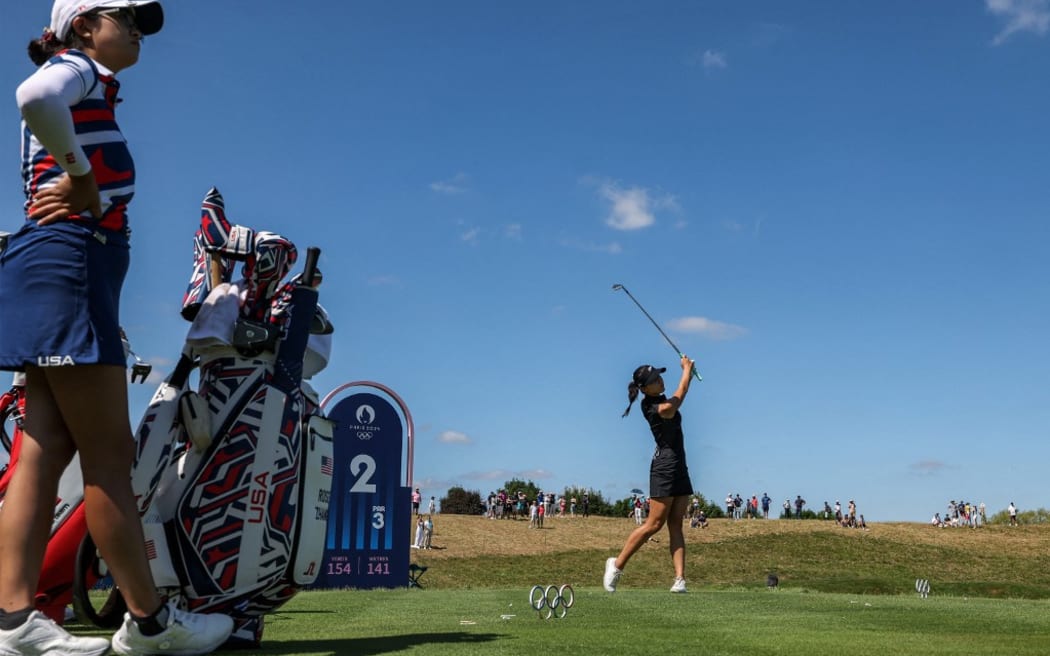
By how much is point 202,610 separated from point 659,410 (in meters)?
6.29

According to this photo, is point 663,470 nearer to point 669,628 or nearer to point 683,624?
point 683,624

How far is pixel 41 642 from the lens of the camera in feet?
11.1

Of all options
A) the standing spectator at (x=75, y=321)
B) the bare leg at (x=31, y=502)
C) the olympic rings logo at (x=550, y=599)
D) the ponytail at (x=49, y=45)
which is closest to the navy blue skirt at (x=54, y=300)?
the standing spectator at (x=75, y=321)

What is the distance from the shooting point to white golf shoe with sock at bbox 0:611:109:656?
11.0 ft

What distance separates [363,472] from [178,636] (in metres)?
13.7

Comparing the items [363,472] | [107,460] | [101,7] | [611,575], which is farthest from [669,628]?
[363,472]

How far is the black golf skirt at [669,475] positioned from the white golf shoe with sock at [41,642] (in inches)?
270

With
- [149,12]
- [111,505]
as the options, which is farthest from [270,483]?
[149,12]

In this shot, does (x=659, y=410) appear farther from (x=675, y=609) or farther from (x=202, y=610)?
(x=202, y=610)

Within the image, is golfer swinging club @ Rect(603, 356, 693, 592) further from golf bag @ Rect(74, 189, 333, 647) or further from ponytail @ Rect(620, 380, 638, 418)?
golf bag @ Rect(74, 189, 333, 647)

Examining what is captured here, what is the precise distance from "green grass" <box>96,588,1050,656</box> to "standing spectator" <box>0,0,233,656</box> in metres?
0.90

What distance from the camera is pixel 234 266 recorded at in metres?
4.75

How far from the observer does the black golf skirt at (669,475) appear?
32.0ft

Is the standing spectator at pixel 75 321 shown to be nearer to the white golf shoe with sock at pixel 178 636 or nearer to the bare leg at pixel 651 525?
the white golf shoe with sock at pixel 178 636
